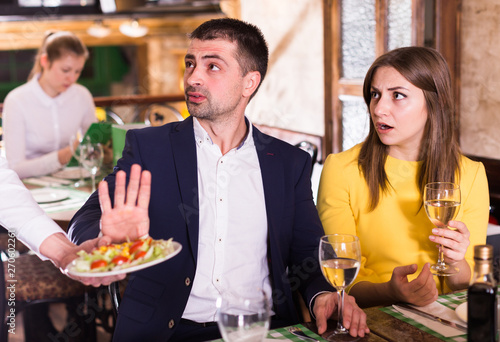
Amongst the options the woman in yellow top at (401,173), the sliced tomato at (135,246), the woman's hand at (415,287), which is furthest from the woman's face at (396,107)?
the sliced tomato at (135,246)

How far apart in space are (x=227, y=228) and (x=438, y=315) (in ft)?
2.19

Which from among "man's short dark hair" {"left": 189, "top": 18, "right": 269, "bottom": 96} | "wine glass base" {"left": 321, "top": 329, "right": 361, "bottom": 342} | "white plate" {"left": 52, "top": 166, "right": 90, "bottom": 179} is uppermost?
"man's short dark hair" {"left": 189, "top": 18, "right": 269, "bottom": 96}

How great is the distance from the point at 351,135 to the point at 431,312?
300cm

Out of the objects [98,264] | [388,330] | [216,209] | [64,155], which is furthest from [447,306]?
[64,155]

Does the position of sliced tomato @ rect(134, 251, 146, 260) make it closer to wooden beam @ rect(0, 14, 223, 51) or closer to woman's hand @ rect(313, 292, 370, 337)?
woman's hand @ rect(313, 292, 370, 337)

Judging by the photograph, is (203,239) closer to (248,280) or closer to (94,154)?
(248,280)

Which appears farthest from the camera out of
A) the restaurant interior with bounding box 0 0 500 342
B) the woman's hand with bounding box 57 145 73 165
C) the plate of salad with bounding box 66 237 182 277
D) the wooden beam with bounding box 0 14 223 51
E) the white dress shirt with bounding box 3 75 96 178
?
the wooden beam with bounding box 0 14 223 51

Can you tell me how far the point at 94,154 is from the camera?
2.89 meters

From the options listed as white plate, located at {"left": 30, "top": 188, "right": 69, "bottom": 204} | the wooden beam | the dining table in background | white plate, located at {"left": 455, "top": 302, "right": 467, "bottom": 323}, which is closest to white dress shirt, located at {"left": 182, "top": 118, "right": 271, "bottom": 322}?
white plate, located at {"left": 455, "top": 302, "right": 467, "bottom": 323}

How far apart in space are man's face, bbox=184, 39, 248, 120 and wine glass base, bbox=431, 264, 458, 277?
78 centimetres

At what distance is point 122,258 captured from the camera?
1.25 m

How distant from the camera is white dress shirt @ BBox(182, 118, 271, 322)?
173cm

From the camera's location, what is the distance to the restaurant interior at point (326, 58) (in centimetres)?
302

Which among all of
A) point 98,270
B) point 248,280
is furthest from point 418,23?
point 98,270
